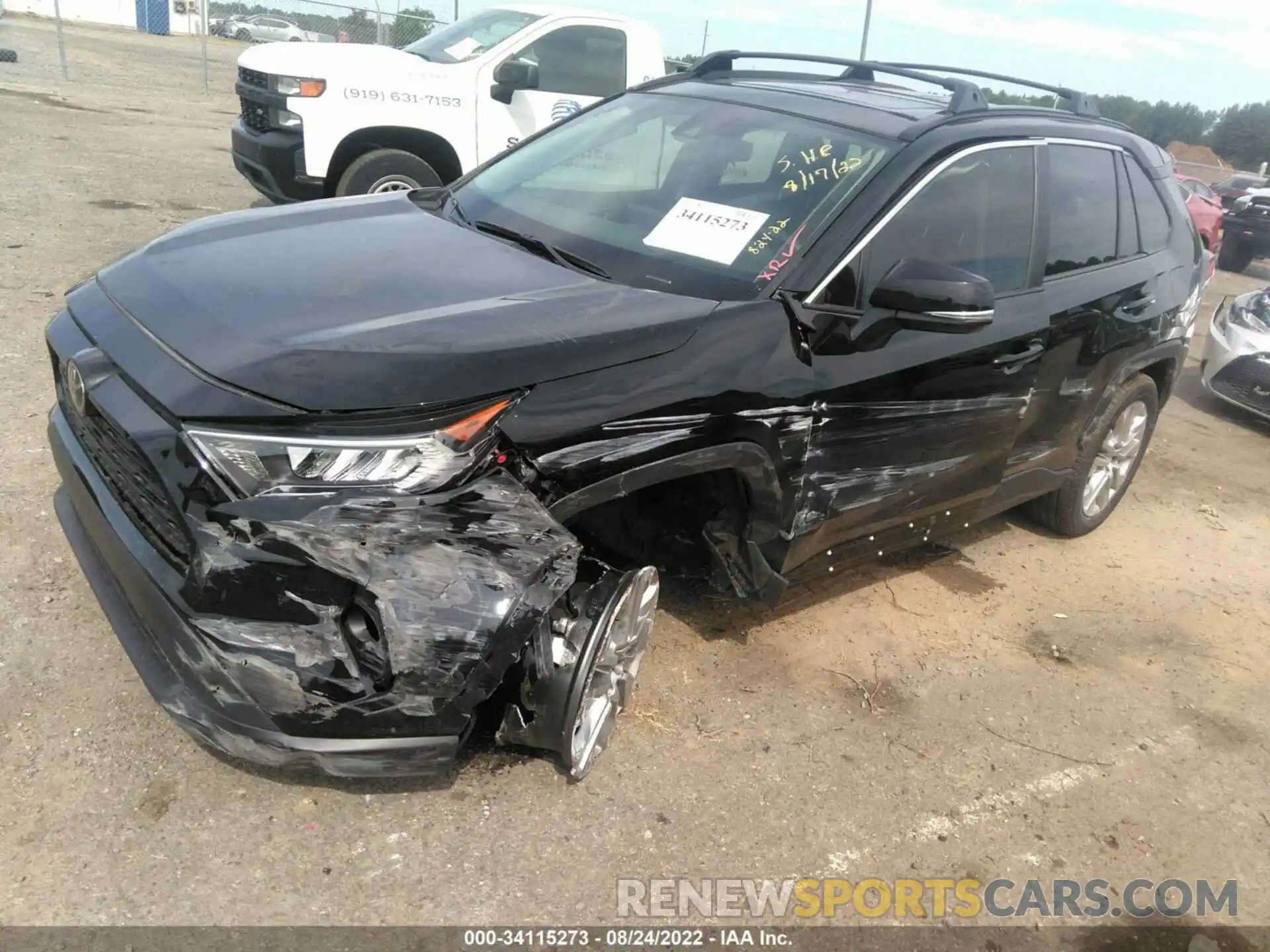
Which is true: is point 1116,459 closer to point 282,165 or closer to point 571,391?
point 571,391

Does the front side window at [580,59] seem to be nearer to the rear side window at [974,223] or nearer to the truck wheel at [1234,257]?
the rear side window at [974,223]

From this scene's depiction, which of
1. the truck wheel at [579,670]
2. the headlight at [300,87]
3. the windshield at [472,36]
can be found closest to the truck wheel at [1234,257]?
the windshield at [472,36]

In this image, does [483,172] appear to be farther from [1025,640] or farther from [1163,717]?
[1163,717]

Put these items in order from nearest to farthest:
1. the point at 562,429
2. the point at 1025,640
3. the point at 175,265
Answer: the point at 562,429 → the point at 175,265 → the point at 1025,640

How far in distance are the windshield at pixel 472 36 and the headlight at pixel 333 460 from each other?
20.8 ft

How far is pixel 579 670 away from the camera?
2469 mm

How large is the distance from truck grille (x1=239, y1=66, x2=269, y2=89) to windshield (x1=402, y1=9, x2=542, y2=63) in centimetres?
128

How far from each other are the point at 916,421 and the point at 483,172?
6.67ft

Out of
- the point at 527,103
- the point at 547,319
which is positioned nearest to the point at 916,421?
the point at 547,319

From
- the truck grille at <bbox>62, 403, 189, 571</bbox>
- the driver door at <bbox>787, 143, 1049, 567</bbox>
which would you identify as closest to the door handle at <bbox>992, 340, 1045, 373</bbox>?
the driver door at <bbox>787, 143, 1049, 567</bbox>

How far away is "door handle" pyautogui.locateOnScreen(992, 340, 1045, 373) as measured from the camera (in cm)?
351

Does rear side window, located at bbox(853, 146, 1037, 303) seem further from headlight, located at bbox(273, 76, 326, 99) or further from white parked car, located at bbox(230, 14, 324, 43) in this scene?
white parked car, located at bbox(230, 14, 324, 43)

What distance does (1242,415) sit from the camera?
25.3 ft

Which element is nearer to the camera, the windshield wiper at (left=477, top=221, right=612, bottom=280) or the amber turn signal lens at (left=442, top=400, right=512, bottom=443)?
the amber turn signal lens at (left=442, top=400, right=512, bottom=443)
